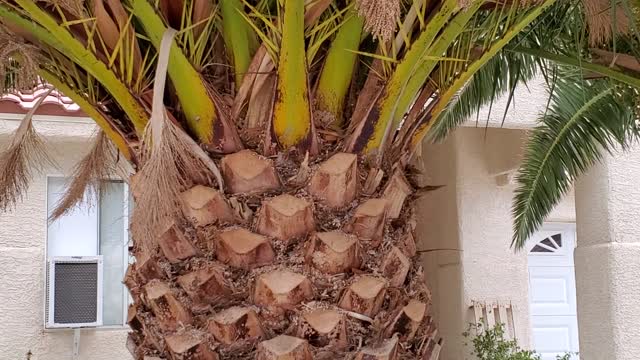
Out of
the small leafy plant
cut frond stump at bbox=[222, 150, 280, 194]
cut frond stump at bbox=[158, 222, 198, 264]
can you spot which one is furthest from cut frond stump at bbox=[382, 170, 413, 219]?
the small leafy plant

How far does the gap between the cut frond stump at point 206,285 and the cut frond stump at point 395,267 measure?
55cm

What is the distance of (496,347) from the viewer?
807 centimetres

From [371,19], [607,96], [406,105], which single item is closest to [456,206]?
[607,96]

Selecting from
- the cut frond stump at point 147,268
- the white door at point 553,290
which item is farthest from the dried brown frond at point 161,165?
the white door at point 553,290

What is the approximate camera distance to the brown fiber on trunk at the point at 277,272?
Answer: 8.32 feet

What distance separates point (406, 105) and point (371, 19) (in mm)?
906

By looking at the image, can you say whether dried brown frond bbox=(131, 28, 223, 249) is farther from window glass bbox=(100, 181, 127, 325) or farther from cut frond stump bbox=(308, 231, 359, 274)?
window glass bbox=(100, 181, 127, 325)

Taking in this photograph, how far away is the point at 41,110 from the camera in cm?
677

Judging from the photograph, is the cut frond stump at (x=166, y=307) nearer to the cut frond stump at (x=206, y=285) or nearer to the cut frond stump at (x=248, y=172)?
the cut frond stump at (x=206, y=285)

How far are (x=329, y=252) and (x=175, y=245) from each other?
1.67ft

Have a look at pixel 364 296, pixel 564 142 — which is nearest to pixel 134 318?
pixel 364 296

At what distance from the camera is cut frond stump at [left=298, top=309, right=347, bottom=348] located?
252cm

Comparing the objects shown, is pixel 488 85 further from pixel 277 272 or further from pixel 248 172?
pixel 277 272

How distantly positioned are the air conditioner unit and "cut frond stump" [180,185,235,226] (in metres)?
4.61
